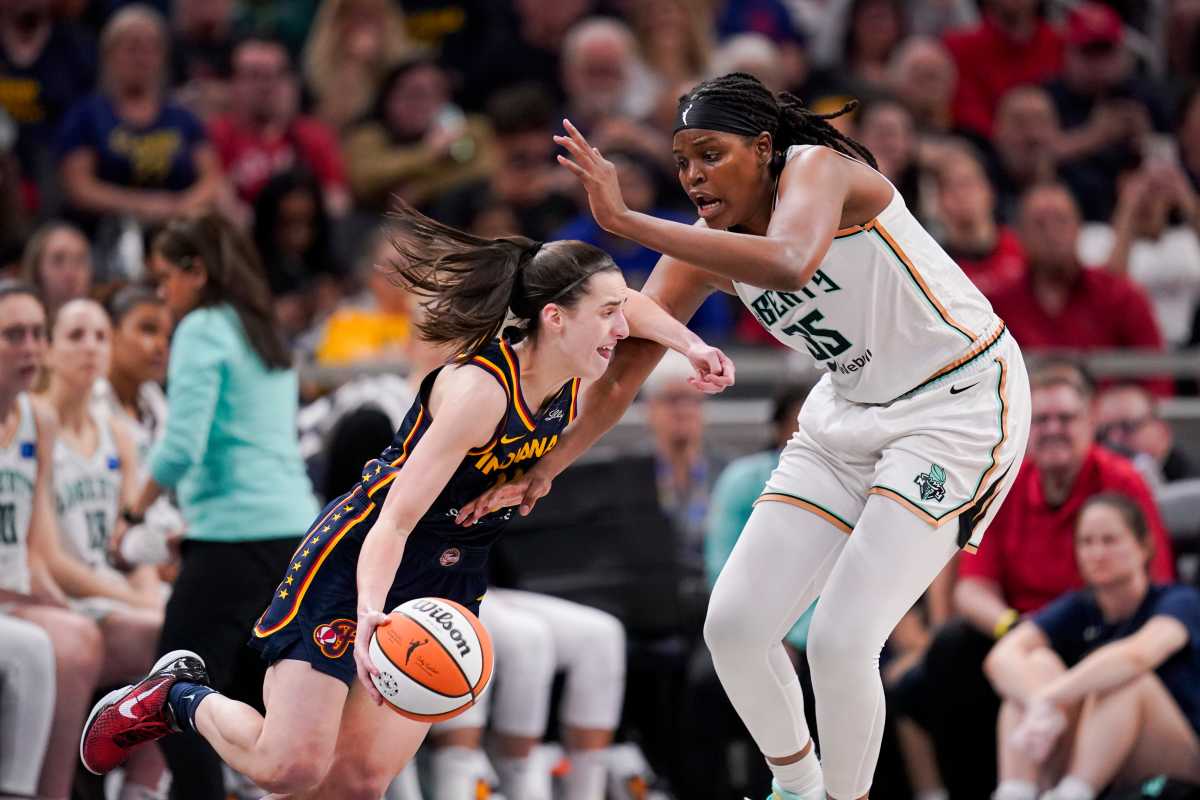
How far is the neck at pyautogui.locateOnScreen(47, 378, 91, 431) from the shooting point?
6.45 m

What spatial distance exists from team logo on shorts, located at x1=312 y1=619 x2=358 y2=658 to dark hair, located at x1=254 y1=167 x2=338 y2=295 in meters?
4.72

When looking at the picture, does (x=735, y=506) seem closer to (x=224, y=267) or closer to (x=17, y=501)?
(x=224, y=267)

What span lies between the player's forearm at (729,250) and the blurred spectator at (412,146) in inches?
232

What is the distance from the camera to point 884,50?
1116cm

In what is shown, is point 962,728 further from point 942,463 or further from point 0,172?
point 0,172

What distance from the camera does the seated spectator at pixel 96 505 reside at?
623 cm

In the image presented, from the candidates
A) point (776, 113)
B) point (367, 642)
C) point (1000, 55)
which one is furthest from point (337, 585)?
point (1000, 55)

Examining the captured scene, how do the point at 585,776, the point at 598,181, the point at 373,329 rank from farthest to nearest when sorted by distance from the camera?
the point at 373,329 → the point at 585,776 → the point at 598,181

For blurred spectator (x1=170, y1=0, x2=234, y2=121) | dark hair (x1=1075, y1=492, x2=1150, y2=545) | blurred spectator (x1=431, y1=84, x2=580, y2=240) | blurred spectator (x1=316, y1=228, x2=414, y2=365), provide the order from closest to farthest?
dark hair (x1=1075, y1=492, x2=1150, y2=545) → blurred spectator (x1=316, y1=228, x2=414, y2=365) → blurred spectator (x1=431, y1=84, x2=580, y2=240) → blurred spectator (x1=170, y1=0, x2=234, y2=121)

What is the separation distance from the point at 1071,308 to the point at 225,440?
458cm

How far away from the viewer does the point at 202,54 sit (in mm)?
10430

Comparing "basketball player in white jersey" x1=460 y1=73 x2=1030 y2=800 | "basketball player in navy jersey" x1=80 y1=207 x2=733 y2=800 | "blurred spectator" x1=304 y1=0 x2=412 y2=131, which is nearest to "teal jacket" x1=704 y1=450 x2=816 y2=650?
"basketball player in white jersey" x1=460 y1=73 x2=1030 y2=800

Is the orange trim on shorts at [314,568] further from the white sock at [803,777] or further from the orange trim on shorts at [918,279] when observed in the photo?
the orange trim on shorts at [918,279]

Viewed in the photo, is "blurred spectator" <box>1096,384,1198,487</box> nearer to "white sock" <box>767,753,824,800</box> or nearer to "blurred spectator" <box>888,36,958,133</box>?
"blurred spectator" <box>888,36,958,133</box>
